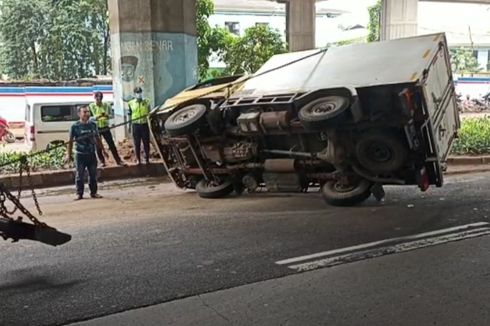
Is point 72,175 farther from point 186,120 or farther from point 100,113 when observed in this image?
point 186,120

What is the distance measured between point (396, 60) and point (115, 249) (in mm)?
4321

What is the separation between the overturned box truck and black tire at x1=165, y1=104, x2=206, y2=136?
→ 0.06 ft

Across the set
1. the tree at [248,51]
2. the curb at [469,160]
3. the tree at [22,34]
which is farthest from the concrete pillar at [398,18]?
the tree at [22,34]

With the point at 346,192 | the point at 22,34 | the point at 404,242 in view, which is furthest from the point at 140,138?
the point at 22,34

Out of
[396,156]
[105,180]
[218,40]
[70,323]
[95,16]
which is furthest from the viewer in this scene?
[95,16]

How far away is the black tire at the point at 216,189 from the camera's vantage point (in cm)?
920

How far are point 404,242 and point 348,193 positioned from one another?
1.86 meters

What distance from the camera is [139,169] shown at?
512 inches

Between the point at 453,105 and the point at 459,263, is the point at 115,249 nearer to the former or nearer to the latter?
the point at 459,263

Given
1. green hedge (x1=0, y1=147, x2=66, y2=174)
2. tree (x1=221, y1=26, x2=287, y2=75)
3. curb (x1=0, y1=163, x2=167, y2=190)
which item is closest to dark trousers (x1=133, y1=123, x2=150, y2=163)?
curb (x1=0, y1=163, x2=167, y2=190)

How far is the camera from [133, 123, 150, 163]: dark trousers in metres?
12.8

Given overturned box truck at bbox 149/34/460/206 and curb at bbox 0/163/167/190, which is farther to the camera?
curb at bbox 0/163/167/190

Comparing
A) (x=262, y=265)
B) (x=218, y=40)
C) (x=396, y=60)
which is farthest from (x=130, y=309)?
(x=218, y=40)

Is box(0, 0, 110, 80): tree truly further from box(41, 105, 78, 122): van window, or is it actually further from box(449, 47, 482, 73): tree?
box(449, 47, 482, 73): tree
